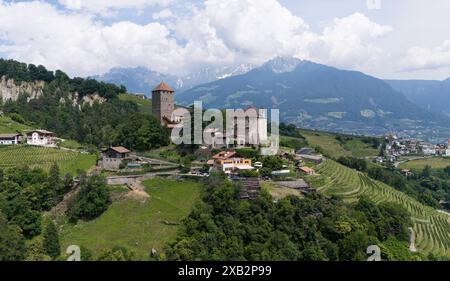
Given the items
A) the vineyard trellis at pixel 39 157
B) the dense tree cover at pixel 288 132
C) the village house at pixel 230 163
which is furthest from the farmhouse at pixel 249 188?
the dense tree cover at pixel 288 132

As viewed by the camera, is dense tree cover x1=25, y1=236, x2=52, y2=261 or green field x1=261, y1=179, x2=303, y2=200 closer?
dense tree cover x1=25, y1=236, x2=52, y2=261

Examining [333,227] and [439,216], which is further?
[439,216]

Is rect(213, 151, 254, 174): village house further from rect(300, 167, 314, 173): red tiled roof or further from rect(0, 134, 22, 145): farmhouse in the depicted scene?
rect(0, 134, 22, 145): farmhouse

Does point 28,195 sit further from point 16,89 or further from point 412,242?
point 16,89

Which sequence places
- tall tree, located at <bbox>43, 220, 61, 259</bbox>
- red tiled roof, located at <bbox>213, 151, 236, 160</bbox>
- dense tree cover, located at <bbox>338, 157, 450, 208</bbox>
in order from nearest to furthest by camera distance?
tall tree, located at <bbox>43, 220, 61, 259</bbox>, red tiled roof, located at <bbox>213, 151, 236, 160</bbox>, dense tree cover, located at <bbox>338, 157, 450, 208</bbox>

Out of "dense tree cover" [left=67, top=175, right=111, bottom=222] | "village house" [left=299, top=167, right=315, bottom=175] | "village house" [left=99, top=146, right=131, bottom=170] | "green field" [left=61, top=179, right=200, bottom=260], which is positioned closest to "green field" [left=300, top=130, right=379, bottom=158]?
"village house" [left=299, top=167, right=315, bottom=175]
